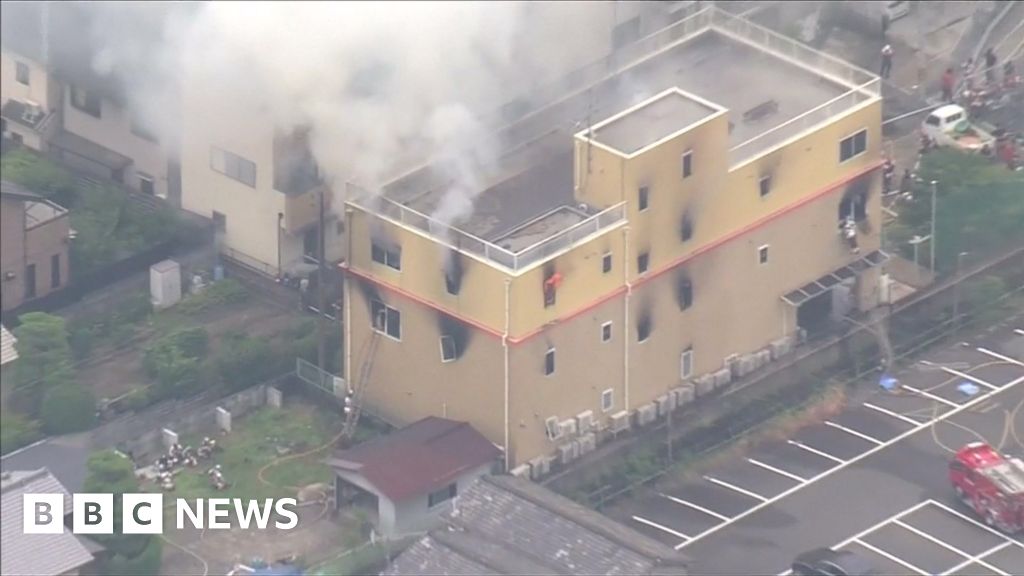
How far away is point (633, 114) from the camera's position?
152 ft

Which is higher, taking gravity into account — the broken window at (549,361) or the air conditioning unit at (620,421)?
the broken window at (549,361)

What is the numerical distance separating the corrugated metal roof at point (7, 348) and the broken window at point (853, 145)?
424 inches

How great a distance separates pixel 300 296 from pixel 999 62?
37.2ft

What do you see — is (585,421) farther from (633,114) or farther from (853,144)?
(853,144)

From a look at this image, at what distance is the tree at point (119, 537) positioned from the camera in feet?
139

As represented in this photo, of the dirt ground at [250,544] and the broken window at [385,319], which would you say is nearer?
the dirt ground at [250,544]

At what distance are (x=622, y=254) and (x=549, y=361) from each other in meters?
1.62

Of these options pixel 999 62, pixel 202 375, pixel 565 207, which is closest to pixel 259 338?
pixel 202 375

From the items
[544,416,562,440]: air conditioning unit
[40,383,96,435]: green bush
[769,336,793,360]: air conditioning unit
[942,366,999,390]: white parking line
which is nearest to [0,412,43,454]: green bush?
[40,383,96,435]: green bush

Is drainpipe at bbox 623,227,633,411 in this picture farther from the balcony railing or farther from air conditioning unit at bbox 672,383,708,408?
air conditioning unit at bbox 672,383,708,408

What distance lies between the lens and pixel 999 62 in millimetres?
54156

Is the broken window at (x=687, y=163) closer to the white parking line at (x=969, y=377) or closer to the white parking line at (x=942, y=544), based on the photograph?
the white parking line at (x=969, y=377)

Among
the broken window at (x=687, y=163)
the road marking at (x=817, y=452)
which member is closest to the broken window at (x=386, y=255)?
the broken window at (x=687, y=163)

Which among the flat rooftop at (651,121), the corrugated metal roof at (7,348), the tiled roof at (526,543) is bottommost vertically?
the tiled roof at (526,543)
